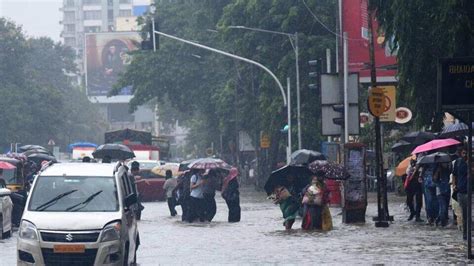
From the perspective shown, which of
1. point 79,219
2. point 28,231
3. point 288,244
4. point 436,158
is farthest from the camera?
point 436,158

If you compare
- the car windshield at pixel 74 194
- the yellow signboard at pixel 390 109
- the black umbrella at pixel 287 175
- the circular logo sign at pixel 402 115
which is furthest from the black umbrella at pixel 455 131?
the car windshield at pixel 74 194

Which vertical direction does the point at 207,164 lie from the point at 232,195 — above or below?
above

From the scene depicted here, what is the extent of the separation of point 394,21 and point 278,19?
35030mm

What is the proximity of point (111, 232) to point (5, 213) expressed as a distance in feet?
31.0

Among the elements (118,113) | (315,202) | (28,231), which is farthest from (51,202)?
(118,113)

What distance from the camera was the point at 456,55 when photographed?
74.5 feet

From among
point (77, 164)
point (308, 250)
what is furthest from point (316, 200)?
point (77, 164)

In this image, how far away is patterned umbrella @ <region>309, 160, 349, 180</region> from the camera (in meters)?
A: 30.1

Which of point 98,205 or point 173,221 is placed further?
point 173,221

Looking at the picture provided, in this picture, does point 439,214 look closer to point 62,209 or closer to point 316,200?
point 316,200

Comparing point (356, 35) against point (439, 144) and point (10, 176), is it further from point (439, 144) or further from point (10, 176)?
point (439, 144)

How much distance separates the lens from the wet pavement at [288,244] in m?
22.1

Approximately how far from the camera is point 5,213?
28.1 metres

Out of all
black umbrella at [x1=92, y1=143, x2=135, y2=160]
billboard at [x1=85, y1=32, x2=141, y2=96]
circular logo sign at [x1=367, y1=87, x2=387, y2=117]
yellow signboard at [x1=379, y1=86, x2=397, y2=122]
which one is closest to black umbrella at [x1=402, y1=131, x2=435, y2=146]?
yellow signboard at [x1=379, y1=86, x2=397, y2=122]
